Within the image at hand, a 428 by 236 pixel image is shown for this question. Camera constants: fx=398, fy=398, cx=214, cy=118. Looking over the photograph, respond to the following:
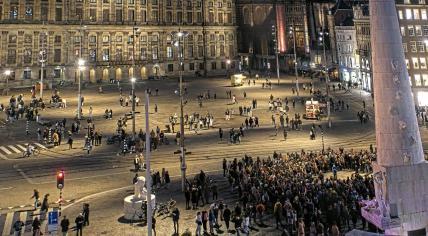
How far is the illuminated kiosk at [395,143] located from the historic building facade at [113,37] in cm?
7050

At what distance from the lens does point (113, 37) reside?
108 meters

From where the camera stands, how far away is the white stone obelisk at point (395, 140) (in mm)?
17438

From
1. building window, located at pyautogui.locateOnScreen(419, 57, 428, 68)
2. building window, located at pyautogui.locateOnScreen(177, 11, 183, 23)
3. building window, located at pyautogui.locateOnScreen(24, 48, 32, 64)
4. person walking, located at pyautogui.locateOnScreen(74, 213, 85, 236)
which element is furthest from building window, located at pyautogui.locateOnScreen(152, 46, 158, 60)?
person walking, located at pyautogui.locateOnScreen(74, 213, 85, 236)

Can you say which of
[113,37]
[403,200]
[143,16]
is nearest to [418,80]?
[403,200]

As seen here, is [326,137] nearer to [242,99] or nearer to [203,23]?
[242,99]

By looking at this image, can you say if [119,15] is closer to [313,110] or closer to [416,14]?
[313,110]

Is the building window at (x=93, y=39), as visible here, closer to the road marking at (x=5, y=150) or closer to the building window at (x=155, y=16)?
the building window at (x=155, y=16)

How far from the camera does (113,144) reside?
47094mm

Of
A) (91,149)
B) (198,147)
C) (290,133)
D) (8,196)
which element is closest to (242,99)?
(290,133)

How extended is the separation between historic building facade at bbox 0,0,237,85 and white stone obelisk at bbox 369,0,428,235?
70508 mm

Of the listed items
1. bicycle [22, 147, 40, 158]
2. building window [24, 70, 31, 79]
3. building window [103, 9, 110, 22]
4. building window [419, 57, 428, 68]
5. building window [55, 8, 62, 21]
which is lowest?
bicycle [22, 147, 40, 158]

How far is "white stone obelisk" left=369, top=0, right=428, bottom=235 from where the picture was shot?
17.4m

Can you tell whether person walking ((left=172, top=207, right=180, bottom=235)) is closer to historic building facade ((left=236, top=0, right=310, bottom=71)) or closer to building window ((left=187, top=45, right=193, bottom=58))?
building window ((left=187, top=45, right=193, bottom=58))

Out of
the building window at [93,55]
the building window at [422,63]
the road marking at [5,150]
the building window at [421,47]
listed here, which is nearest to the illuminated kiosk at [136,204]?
the road marking at [5,150]
